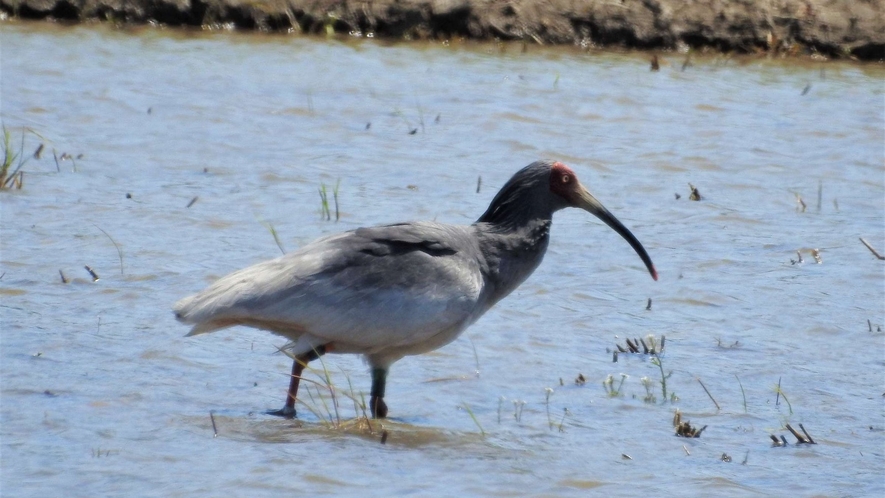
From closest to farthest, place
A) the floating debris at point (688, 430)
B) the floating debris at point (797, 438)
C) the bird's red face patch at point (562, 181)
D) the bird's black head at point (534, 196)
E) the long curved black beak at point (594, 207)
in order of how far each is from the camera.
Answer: the floating debris at point (797, 438) → the floating debris at point (688, 430) → the bird's black head at point (534, 196) → the bird's red face patch at point (562, 181) → the long curved black beak at point (594, 207)

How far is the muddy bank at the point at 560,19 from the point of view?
15781 mm

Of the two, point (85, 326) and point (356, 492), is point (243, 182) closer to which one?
point (85, 326)

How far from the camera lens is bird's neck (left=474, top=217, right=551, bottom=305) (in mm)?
6742

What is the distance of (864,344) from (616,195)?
3557mm

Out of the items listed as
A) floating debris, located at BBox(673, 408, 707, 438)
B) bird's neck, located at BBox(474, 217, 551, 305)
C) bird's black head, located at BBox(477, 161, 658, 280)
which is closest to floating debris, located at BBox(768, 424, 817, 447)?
floating debris, located at BBox(673, 408, 707, 438)

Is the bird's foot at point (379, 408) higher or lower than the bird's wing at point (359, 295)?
lower

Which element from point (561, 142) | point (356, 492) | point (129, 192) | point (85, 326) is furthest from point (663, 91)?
point (356, 492)

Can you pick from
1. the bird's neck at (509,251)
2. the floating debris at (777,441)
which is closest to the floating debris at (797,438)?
the floating debris at (777,441)

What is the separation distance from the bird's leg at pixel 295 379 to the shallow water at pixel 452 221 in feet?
0.36

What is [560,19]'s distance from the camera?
16047 millimetres

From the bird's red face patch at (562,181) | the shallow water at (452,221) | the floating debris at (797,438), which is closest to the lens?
the shallow water at (452,221)

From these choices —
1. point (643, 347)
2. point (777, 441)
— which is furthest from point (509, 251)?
point (777, 441)

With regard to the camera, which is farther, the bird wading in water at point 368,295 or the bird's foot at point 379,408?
the bird's foot at point 379,408

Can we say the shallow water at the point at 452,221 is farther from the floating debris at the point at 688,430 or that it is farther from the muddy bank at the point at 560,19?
the muddy bank at the point at 560,19
